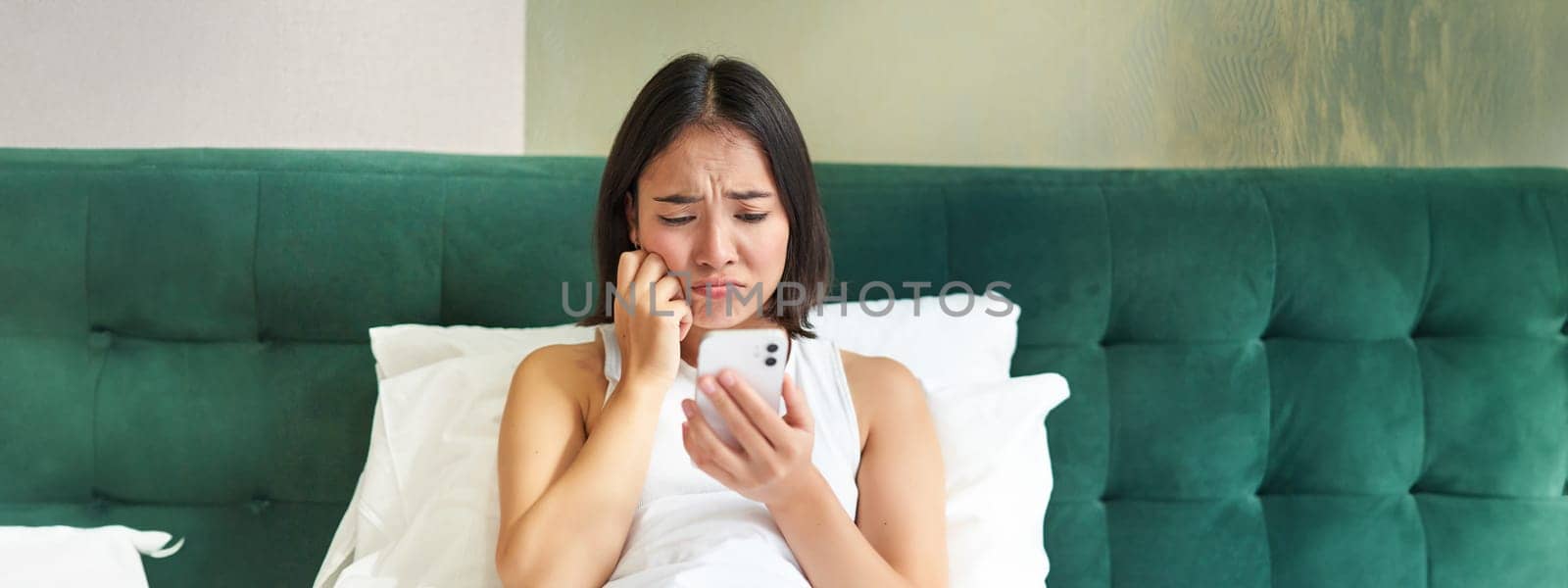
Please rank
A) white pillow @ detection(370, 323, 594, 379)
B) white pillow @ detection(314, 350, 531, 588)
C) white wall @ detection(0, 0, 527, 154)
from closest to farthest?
1. white pillow @ detection(314, 350, 531, 588)
2. white pillow @ detection(370, 323, 594, 379)
3. white wall @ detection(0, 0, 527, 154)

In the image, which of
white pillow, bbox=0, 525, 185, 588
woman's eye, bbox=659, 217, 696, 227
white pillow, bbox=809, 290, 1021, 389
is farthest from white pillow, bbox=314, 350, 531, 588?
→ white pillow, bbox=809, 290, 1021, 389

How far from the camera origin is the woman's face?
122cm

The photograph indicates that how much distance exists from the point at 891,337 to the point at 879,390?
204 millimetres

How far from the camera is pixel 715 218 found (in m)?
1.21

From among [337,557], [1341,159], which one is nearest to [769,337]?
[337,557]

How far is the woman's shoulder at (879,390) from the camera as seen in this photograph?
1324 mm

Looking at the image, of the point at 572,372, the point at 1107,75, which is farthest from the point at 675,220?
the point at 1107,75

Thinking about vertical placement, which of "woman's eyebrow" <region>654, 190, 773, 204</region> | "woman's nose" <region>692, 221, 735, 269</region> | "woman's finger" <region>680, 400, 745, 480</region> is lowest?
"woman's finger" <region>680, 400, 745, 480</region>

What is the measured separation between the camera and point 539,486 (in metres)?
1.19

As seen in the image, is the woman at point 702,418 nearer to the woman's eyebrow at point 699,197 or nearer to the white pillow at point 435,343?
the woman's eyebrow at point 699,197

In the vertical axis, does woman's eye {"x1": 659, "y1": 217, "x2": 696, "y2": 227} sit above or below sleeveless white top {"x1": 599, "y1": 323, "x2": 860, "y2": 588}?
above

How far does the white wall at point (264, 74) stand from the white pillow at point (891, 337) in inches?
14.1

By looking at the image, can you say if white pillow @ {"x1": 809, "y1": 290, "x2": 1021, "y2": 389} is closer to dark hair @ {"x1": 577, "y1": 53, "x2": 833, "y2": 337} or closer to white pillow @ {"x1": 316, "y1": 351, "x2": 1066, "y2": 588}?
white pillow @ {"x1": 316, "y1": 351, "x2": 1066, "y2": 588}

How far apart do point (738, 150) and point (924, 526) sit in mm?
444
